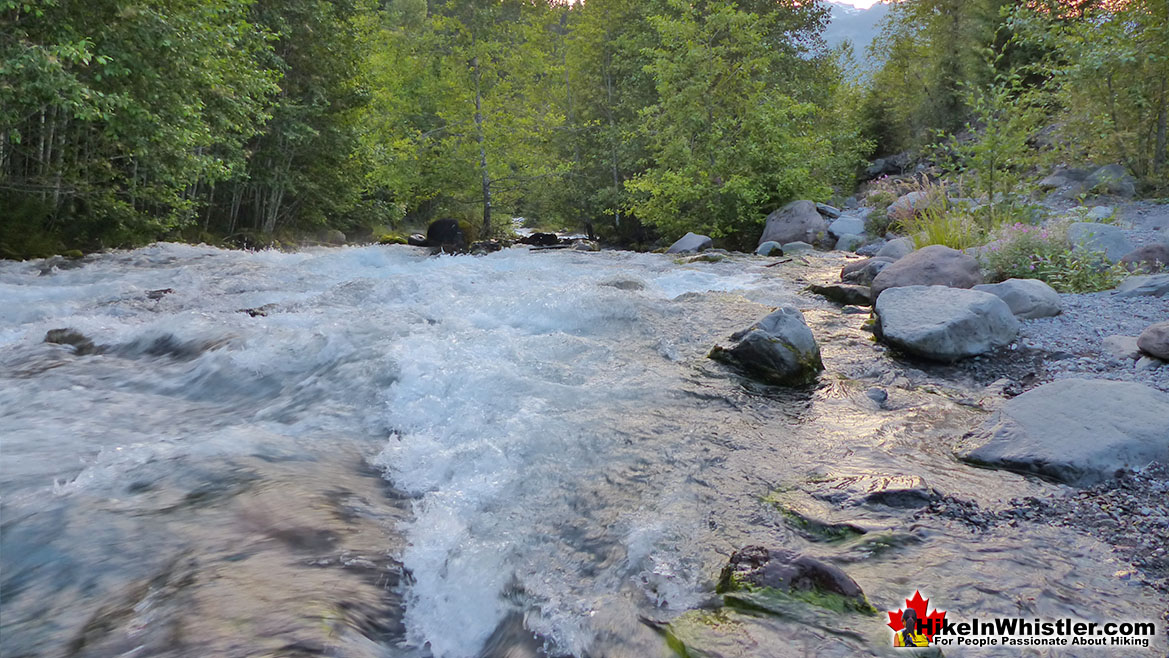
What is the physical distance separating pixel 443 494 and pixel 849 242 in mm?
12614

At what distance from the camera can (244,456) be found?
2.91 metres

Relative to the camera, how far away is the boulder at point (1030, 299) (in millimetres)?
5531

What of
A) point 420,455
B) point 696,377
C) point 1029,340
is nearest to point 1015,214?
point 1029,340

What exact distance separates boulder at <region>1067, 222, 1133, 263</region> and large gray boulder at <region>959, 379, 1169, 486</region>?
15.3ft

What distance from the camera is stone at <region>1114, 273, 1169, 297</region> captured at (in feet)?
18.1

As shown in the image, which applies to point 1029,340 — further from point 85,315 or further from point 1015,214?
point 85,315

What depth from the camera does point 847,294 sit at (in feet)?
24.4

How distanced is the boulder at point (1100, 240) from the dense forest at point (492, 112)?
1.44m

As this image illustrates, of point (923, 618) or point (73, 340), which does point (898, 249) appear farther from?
point (73, 340)


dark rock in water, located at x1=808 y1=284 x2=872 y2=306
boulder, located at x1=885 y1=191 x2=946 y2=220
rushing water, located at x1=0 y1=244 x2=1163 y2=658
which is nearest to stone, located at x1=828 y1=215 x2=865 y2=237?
boulder, located at x1=885 y1=191 x2=946 y2=220

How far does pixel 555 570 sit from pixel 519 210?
2235 centimetres

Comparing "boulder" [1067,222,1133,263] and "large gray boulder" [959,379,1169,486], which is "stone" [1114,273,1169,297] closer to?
"boulder" [1067,222,1133,263]

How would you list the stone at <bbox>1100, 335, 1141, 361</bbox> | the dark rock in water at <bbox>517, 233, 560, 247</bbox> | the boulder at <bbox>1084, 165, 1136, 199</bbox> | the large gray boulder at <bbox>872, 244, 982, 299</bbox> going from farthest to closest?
the dark rock in water at <bbox>517, 233, 560, 247</bbox> < the boulder at <bbox>1084, 165, 1136, 199</bbox> < the large gray boulder at <bbox>872, 244, 982, 299</bbox> < the stone at <bbox>1100, 335, 1141, 361</bbox>

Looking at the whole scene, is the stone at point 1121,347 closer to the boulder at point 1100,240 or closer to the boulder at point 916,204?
the boulder at point 1100,240
